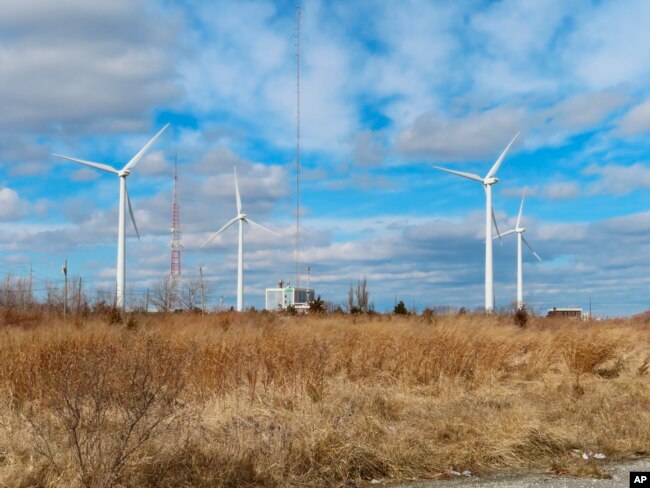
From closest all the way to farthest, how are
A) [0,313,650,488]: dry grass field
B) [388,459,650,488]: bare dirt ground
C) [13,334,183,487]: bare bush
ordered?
[13,334,183,487]: bare bush < [0,313,650,488]: dry grass field < [388,459,650,488]: bare dirt ground

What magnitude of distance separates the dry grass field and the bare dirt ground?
0.78 feet

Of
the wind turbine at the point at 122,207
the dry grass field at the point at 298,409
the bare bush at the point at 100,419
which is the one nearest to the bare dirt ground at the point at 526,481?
the dry grass field at the point at 298,409

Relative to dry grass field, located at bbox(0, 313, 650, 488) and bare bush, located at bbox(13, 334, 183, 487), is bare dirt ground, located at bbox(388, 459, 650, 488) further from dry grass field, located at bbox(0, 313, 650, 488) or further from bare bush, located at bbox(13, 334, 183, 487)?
bare bush, located at bbox(13, 334, 183, 487)

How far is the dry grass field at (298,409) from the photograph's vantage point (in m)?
7.32

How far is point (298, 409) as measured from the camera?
34.0 feet

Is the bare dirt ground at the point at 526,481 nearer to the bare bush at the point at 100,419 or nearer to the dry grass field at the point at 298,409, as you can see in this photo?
the dry grass field at the point at 298,409

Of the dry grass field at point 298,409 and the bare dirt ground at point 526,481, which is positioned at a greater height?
the dry grass field at point 298,409

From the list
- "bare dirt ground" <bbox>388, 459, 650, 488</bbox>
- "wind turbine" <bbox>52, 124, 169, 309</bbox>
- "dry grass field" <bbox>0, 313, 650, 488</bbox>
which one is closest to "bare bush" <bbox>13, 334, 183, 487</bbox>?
"dry grass field" <bbox>0, 313, 650, 488</bbox>

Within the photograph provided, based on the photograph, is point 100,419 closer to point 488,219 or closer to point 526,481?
point 526,481

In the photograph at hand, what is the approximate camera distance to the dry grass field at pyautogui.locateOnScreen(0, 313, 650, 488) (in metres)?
7.32

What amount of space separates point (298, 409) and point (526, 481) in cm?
368

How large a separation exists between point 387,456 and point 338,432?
65cm

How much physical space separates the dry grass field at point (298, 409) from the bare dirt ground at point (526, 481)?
0.78 feet

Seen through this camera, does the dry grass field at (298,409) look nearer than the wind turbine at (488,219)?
Yes
